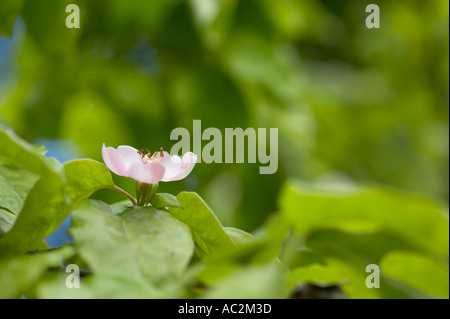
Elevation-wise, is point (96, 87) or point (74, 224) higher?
point (96, 87)

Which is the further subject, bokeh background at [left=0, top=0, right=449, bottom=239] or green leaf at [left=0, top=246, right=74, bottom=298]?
bokeh background at [left=0, top=0, right=449, bottom=239]

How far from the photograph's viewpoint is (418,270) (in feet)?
1.15

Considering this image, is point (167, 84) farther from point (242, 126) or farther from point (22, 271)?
point (22, 271)

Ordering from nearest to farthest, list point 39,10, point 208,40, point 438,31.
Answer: point 39,10
point 208,40
point 438,31

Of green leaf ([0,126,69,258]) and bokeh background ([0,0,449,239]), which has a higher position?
bokeh background ([0,0,449,239])

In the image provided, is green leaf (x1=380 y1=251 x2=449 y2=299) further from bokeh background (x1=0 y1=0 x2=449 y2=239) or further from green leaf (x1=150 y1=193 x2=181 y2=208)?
bokeh background (x1=0 y1=0 x2=449 y2=239)

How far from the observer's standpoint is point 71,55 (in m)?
1.10

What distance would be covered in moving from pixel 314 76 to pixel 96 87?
92cm

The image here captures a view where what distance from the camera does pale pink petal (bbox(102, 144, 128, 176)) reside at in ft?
1.26

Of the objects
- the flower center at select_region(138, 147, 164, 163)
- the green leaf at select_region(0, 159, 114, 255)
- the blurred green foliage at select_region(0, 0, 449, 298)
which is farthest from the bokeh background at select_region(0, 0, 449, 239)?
the green leaf at select_region(0, 159, 114, 255)

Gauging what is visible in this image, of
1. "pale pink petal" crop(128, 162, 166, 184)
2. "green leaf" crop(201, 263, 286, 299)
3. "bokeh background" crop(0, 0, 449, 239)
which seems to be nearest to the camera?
"green leaf" crop(201, 263, 286, 299)

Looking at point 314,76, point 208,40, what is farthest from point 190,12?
point 314,76

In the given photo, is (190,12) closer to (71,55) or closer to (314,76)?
(71,55)

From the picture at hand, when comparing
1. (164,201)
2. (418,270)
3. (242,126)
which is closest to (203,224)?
(164,201)
